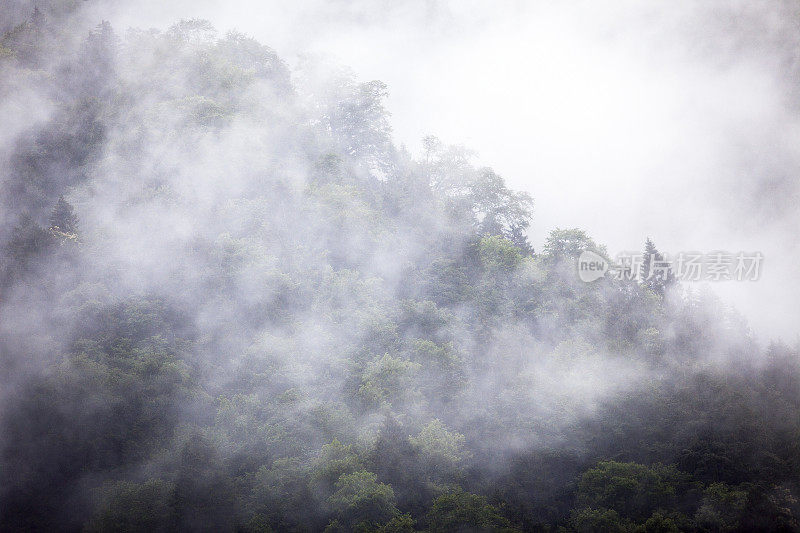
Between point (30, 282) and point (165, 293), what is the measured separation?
8.70 metres

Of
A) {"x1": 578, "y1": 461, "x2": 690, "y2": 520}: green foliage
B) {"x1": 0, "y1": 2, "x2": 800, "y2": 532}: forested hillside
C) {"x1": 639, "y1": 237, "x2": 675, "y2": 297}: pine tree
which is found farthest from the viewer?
{"x1": 639, "y1": 237, "x2": 675, "y2": 297}: pine tree

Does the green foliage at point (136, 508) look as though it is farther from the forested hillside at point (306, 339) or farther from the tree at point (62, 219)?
the tree at point (62, 219)

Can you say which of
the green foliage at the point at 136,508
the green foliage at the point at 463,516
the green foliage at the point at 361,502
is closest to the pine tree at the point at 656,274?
the green foliage at the point at 463,516

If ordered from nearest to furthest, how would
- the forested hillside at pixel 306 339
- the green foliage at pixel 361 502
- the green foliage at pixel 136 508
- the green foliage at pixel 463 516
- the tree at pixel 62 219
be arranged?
the green foliage at pixel 136 508 → the green foliage at pixel 463 516 → the green foliage at pixel 361 502 → the forested hillside at pixel 306 339 → the tree at pixel 62 219

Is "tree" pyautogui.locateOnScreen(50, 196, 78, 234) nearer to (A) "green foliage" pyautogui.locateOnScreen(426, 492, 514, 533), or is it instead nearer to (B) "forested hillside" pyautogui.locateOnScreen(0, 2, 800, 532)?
(B) "forested hillside" pyautogui.locateOnScreen(0, 2, 800, 532)

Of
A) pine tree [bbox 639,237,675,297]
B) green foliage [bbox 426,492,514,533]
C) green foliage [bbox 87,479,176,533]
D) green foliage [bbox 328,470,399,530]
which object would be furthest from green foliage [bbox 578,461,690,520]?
pine tree [bbox 639,237,675,297]

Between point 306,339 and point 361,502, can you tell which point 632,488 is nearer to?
point 361,502

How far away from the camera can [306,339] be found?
1670 inches

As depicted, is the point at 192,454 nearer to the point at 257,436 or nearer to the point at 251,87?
the point at 257,436

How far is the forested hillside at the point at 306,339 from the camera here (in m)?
30.8

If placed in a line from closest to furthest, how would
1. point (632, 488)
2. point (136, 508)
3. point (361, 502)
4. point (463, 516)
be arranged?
point (136, 508), point (463, 516), point (361, 502), point (632, 488)

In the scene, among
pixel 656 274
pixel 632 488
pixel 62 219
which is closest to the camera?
pixel 632 488

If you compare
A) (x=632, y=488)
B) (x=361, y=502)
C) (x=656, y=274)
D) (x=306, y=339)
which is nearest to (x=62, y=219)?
(x=306, y=339)

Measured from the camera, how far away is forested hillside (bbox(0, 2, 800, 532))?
3081cm
